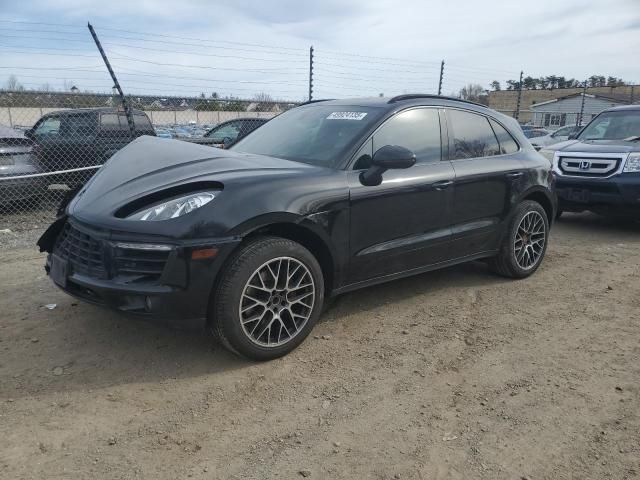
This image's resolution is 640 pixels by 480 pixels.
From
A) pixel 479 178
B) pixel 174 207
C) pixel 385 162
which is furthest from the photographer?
pixel 479 178

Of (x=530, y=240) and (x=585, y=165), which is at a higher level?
(x=585, y=165)

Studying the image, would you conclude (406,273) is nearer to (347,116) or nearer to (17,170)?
(347,116)

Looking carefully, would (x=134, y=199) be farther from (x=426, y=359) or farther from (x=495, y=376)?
(x=495, y=376)

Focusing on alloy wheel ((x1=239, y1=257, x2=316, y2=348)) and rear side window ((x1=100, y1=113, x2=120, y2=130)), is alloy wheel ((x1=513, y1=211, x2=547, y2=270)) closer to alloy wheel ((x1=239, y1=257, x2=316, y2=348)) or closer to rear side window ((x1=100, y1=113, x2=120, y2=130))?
alloy wheel ((x1=239, y1=257, x2=316, y2=348))

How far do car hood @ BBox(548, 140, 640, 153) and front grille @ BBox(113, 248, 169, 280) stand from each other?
6327 mm

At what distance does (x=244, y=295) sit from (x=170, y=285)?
0.43 metres

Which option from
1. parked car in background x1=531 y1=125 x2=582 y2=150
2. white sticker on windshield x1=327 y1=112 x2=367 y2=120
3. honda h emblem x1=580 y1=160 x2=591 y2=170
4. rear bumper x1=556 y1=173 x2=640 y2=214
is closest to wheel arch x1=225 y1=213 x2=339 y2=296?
white sticker on windshield x1=327 y1=112 x2=367 y2=120

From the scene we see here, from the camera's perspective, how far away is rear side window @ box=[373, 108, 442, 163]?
3.92 meters

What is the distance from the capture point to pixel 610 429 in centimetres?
270

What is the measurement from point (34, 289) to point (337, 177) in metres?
2.81

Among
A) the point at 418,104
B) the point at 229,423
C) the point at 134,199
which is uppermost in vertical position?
the point at 418,104

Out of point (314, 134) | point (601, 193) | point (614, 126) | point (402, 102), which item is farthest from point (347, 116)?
point (614, 126)

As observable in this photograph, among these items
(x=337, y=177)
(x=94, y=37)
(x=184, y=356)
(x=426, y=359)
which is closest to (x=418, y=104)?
(x=337, y=177)

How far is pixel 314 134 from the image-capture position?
412cm
